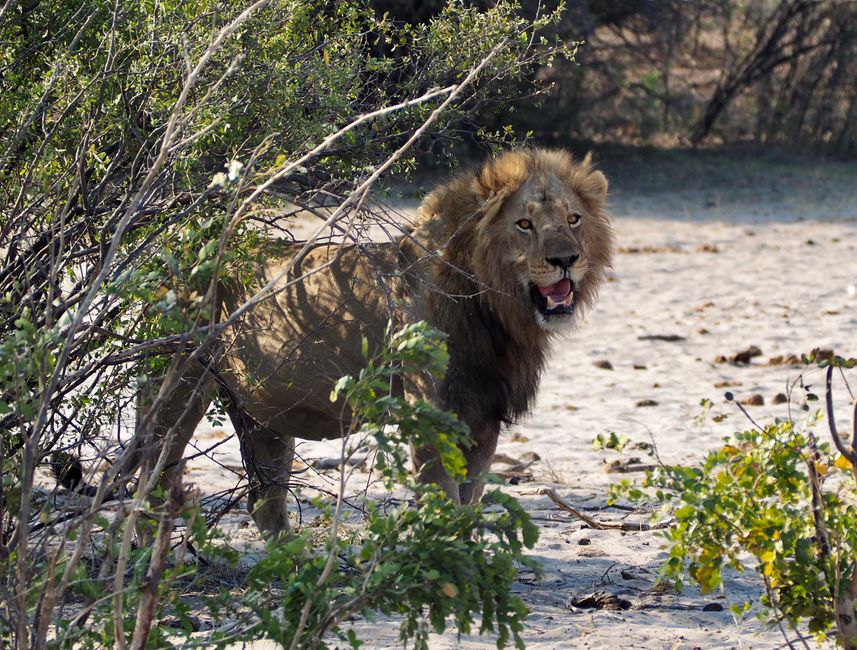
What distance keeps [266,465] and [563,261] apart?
1.49 metres

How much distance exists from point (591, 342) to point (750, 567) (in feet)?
17.0

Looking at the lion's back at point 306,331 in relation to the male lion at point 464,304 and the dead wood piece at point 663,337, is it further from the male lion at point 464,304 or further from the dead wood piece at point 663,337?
the dead wood piece at point 663,337

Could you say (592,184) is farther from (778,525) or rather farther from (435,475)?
(778,525)

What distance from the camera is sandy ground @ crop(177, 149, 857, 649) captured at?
13.9 feet

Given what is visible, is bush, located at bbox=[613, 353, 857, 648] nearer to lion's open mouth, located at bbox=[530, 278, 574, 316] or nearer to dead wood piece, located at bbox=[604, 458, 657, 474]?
lion's open mouth, located at bbox=[530, 278, 574, 316]

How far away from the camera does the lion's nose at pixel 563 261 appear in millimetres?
4672

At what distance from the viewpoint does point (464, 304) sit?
4754 mm

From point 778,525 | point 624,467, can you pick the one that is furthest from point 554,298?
point 624,467

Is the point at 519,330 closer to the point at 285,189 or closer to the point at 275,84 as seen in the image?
the point at 285,189

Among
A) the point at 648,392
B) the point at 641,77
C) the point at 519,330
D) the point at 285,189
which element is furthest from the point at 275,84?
the point at 641,77

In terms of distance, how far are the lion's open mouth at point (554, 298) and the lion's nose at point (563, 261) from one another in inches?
2.7

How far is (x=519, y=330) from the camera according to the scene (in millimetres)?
4824

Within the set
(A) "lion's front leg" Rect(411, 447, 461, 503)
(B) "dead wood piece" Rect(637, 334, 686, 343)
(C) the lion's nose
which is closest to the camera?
(A) "lion's front leg" Rect(411, 447, 461, 503)

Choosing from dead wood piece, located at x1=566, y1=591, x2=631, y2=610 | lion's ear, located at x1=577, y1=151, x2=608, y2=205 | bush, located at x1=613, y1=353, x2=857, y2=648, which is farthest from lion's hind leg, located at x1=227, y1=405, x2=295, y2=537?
bush, located at x1=613, y1=353, x2=857, y2=648
